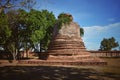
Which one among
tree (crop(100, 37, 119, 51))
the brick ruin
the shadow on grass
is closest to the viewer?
the shadow on grass

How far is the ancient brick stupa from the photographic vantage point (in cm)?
2085

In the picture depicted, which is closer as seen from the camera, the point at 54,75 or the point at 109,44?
the point at 54,75

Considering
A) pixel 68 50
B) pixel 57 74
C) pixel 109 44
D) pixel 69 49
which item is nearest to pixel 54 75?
pixel 57 74

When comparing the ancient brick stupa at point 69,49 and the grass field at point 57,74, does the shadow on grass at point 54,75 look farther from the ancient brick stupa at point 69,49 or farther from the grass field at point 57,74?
the ancient brick stupa at point 69,49

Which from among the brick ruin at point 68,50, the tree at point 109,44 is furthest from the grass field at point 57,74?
the tree at point 109,44

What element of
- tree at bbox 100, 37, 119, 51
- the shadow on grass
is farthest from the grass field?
tree at bbox 100, 37, 119, 51

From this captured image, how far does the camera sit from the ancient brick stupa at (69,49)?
20850 mm

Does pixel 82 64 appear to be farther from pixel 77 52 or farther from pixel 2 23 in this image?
pixel 2 23

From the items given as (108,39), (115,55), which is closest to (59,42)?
(115,55)

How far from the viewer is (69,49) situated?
74.0ft

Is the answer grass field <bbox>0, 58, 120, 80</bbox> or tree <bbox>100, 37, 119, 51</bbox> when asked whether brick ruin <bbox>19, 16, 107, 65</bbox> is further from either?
tree <bbox>100, 37, 119, 51</bbox>

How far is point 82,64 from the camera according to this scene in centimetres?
2003

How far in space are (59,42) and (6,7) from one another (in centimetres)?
1300

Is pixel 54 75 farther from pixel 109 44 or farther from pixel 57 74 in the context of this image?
pixel 109 44
